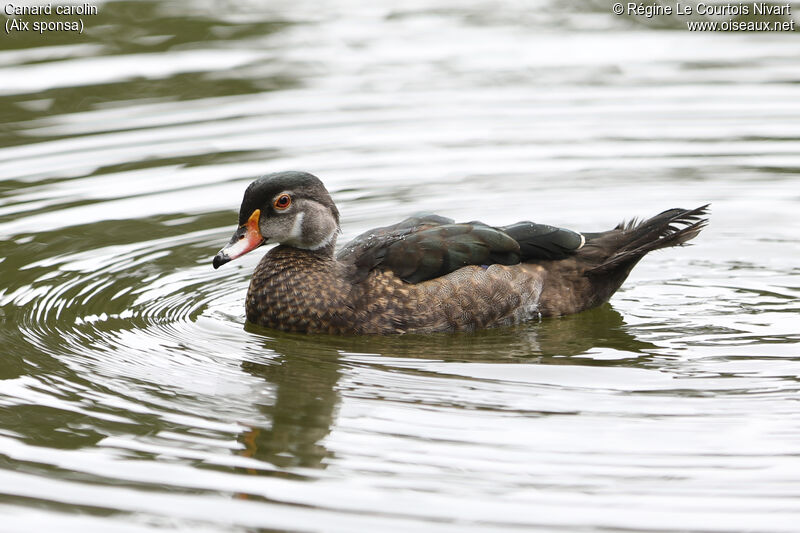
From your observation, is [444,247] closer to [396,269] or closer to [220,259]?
[396,269]

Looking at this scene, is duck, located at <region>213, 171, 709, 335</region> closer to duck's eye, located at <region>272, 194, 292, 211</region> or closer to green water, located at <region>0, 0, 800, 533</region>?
duck's eye, located at <region>272, 194, 292, 211</region>

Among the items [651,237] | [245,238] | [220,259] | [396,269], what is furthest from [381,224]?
[220,259]

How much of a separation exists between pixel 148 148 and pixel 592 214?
4.80 metres

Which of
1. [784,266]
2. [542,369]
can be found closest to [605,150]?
[784,266]

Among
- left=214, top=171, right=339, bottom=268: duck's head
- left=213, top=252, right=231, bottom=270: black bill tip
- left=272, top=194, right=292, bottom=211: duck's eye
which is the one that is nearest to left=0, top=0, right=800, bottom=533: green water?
left=213, top=252, right=231, bottom=270: black bill tip

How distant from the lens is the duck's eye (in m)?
10.2

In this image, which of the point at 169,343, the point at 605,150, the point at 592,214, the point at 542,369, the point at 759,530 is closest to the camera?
the point at 759,530

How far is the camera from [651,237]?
35.4ft

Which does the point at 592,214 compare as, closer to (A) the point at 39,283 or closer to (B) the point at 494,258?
(B) the point at 494,258

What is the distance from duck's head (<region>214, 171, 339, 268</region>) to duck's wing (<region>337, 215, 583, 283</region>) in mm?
335

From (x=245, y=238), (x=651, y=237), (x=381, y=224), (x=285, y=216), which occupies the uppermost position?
(x=285, y=216)

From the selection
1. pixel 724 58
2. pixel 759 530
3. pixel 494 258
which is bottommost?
pixel 759 530

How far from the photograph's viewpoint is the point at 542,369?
30.3 feet

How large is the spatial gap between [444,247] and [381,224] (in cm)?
263
